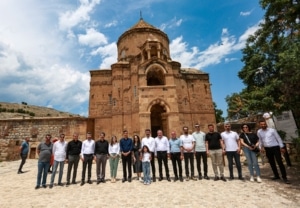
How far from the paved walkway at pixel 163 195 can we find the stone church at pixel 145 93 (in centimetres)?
1010

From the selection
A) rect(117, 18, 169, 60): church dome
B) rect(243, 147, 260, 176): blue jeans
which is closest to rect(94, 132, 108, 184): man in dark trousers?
rect(243, 147, 260, 176): blue jeans

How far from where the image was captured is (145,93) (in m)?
17.6

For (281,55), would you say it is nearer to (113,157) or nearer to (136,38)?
(113,157)

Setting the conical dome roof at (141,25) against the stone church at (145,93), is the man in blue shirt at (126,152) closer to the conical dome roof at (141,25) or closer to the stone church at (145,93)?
the stone church at (145,93)

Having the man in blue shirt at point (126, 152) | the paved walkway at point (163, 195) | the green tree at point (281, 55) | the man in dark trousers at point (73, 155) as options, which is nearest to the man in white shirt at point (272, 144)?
the paved walkway at point (163, 195)

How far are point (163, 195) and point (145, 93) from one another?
1248 cm

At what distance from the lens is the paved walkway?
5023mm

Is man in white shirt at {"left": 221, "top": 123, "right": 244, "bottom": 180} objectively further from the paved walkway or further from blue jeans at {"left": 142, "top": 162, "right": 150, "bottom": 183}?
blue jeans at {"left": 142, "top": 162, "right": 150, "bottom": 183}

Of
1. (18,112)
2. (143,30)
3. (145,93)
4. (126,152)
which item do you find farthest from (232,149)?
(18,112)

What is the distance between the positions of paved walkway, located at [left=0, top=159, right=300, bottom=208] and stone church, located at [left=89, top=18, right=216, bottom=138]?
1010 cm

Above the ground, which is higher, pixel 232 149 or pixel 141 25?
Answer: pixel 141 25

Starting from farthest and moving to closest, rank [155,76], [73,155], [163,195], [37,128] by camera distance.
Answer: [155,76]
[37,128]
[73,155]
[163,195]

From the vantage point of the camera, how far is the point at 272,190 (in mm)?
5797

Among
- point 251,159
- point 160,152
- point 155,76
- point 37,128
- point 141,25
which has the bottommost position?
point 251,159
